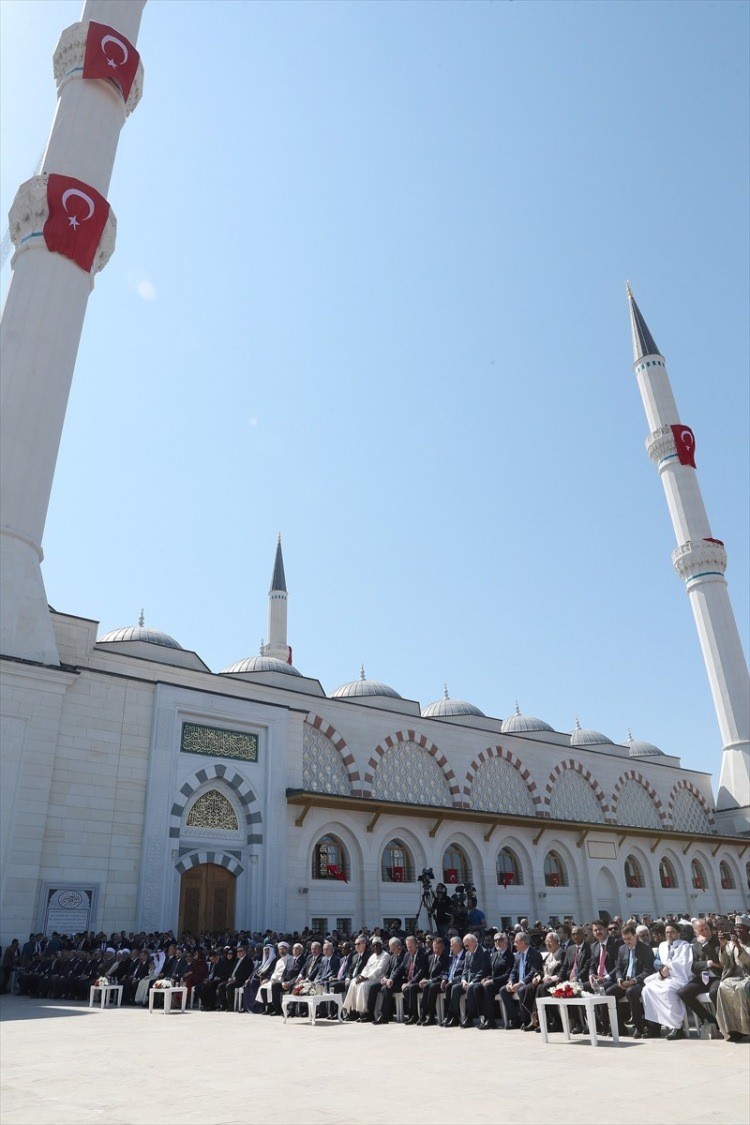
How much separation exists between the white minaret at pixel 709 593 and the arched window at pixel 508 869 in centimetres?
1085

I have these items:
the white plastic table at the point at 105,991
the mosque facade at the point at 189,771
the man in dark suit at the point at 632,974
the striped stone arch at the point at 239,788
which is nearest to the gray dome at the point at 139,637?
the mosque facade at the point at 189,771

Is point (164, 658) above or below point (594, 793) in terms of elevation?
above

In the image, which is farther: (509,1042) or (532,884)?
(532,884)

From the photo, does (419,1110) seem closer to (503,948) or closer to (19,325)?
(503,948)

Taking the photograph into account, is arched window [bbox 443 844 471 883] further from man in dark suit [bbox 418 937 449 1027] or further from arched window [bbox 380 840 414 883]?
man in dark suit [bbox 418 937 449 1027]

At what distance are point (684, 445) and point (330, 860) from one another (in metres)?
20.1

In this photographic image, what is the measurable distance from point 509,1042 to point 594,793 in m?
19.6

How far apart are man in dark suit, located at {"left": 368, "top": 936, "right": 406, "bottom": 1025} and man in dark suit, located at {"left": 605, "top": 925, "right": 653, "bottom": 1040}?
218 cm

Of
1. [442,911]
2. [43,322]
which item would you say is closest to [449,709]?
[442,911]

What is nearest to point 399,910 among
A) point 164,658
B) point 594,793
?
point 164,658

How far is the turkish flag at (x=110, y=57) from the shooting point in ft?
55.0

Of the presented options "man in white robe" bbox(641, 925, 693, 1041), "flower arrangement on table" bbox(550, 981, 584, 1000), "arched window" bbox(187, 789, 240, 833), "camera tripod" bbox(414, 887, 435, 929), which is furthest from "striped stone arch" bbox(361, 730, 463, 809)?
"flower arrangement on table" bbox(550, 981, 584, 1000)

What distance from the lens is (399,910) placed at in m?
17.0

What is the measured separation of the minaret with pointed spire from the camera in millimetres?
26914
